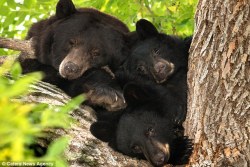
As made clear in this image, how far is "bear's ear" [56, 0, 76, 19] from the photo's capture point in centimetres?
632

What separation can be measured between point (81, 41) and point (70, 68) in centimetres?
75

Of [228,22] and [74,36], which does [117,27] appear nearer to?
[74,36]

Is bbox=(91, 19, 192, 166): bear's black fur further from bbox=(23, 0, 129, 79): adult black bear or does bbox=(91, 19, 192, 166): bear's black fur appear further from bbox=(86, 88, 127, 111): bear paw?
bbox=(23, 0, 129, 79): adult black bear

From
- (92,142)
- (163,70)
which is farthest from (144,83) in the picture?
(92,142)

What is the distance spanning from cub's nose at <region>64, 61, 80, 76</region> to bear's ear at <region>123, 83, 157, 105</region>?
117cm

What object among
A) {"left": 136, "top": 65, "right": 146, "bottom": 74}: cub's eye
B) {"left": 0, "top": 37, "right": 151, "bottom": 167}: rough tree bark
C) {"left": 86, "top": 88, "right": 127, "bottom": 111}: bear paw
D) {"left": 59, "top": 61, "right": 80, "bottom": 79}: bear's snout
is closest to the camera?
{"left": 0, "top": 37, "right": 151, "bottom": 167}: rough tree bark

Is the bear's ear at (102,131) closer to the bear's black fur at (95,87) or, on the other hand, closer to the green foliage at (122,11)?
the bear's black fur at (95,87)

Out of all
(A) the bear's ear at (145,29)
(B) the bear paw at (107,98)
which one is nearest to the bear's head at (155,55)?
(A) the bear's ear at (145,29)

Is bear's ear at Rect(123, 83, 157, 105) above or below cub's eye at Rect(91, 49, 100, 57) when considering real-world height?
above

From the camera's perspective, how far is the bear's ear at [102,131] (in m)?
4.33

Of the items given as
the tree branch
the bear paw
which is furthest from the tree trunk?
the tree branch

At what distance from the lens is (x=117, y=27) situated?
22.1 feet

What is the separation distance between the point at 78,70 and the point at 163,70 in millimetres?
1230

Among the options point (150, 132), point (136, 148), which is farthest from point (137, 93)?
point (136, 148)
